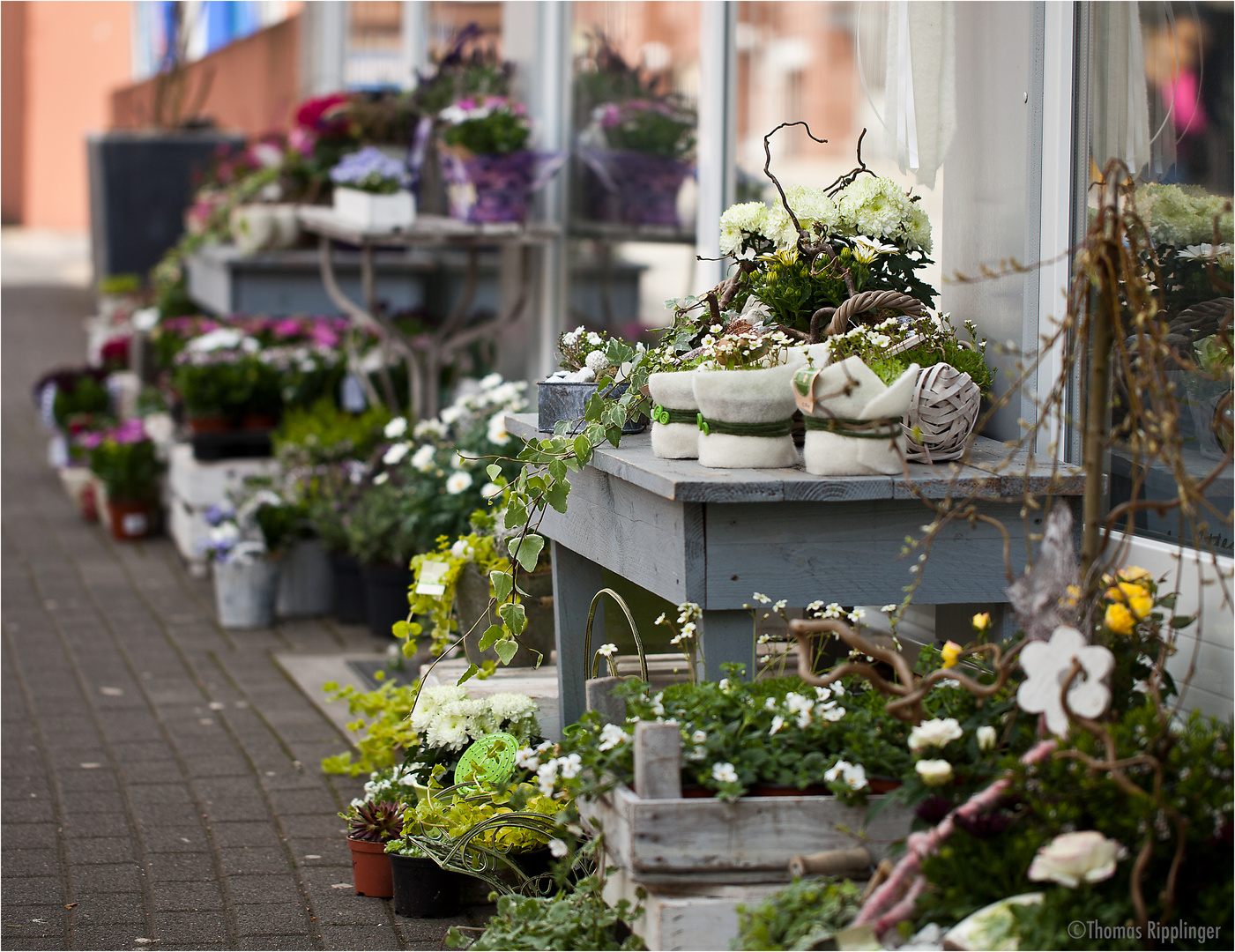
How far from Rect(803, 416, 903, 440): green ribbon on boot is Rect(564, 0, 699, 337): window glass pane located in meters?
2.52

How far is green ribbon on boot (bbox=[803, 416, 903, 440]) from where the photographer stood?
217 centimetres

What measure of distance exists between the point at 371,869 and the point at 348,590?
2433 mm

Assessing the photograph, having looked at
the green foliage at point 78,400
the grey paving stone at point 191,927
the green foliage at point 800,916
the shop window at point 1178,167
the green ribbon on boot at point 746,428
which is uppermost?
the shop window at point 1178,167

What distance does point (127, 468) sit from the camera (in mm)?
6605

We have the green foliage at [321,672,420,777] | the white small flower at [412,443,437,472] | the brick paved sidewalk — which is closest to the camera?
the brick paved sidewalk

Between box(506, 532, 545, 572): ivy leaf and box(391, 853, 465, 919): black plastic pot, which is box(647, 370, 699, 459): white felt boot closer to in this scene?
box(506, 532, 545, 572): ivy leaf

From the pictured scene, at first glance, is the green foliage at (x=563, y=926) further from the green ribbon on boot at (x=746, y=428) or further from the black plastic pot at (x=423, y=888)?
the green ribbon on boot at (x=746, y=428)

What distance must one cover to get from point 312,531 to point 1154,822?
13.5 ft

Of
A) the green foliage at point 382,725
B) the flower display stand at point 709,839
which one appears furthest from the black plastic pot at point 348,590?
the flower display stand at point 709,839

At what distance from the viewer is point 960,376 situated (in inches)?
93.2

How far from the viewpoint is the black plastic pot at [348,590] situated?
5180mm


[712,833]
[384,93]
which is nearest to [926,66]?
[712,833]

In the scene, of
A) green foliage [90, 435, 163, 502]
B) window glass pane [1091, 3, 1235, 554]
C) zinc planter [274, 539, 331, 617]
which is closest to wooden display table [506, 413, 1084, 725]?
window glass pane [1091, 3, 1235, 554]

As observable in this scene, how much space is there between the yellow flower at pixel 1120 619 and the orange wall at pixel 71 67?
1753 centimetres
